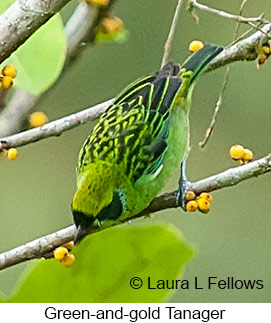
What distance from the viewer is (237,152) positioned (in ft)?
2.79

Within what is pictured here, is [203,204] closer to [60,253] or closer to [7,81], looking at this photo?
[60,253]

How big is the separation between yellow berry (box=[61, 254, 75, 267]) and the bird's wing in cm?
13

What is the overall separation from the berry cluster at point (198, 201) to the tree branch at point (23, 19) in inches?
11.7

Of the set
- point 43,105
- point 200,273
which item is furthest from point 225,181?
point 43,105

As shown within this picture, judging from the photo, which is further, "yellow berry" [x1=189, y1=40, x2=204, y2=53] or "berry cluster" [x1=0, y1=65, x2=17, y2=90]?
"yellow berry" [x1=189, y1=40, x2=204, y2=53]

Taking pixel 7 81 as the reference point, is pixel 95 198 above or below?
below

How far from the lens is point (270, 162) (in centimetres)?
77

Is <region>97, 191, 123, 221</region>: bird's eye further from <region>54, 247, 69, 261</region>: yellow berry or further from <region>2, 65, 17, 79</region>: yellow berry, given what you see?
<region>2, 65, 17, 79</region>: yellow berry

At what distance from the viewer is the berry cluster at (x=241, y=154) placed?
840mm

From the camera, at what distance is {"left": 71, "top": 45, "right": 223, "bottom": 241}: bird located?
0.87 meters

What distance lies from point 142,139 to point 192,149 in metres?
0.08

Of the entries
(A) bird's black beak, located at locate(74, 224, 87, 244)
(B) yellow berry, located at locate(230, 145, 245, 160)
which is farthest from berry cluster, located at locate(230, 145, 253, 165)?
(A) bird's black beak, located at locate(74, 224, 87, 244)
